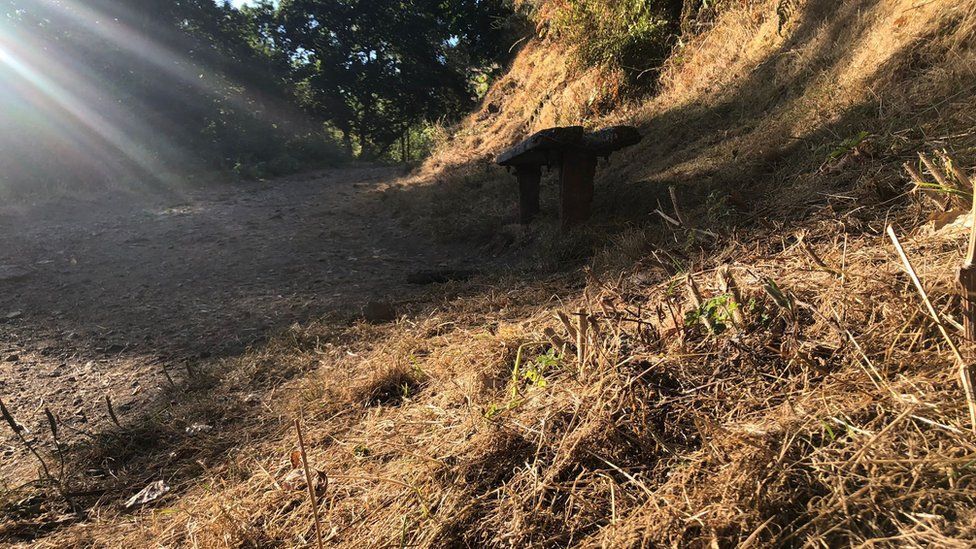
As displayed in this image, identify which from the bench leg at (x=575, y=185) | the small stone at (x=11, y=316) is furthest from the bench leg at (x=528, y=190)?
the small stone at (x=11, y=316)

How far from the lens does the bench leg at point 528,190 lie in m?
4.72

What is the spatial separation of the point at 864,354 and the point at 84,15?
14414 millimetres

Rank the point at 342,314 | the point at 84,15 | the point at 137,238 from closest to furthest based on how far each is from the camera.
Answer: the point at 342,314, the point at 137,238, the point at 84,15

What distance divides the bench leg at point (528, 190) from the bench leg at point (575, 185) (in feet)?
2.26

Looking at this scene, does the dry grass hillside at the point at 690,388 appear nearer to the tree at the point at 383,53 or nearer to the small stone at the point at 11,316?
the small stone at the point at 11,316

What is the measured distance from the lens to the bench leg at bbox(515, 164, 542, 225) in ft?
15.5

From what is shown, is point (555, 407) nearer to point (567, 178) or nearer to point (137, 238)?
point (567, 178)

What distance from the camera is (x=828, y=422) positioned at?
121 cm

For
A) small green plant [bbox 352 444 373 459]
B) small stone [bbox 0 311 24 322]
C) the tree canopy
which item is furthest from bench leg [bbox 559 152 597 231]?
the tree canopy

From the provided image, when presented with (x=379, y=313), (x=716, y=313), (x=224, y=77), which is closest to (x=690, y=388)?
(x=716, y=313)

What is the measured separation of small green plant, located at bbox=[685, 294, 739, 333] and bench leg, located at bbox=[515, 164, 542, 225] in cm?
315

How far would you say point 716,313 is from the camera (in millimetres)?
1633

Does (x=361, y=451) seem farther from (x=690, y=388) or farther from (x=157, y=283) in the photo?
(x=157, y=283)

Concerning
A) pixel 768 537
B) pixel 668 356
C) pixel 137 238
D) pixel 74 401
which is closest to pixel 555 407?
pixel 668 356
